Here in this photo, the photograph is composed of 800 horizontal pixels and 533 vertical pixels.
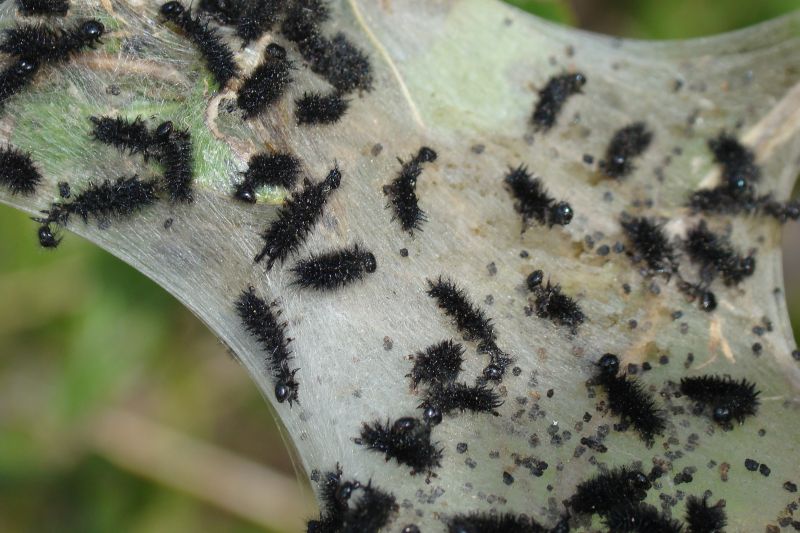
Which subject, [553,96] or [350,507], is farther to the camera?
[553,96]

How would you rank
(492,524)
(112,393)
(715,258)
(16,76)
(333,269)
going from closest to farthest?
1. (492,524)
2. (16,76)
3. (333,269)
4. (715,258)
5. (112,393)

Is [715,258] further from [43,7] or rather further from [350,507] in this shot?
[43,7]

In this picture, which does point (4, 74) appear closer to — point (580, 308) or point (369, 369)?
point (369, 369)

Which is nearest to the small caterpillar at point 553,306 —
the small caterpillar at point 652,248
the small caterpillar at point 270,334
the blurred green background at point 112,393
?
the small caterpillar at point 652,248

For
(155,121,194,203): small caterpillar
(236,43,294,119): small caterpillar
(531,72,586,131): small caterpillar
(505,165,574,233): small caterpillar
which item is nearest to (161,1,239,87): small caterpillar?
(236,43,294,119): small caterpillar

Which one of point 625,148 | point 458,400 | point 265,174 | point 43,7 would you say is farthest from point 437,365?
point 43,7

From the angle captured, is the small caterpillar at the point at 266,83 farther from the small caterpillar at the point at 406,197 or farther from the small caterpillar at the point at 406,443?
the small caterpillar at the point at 406,443
